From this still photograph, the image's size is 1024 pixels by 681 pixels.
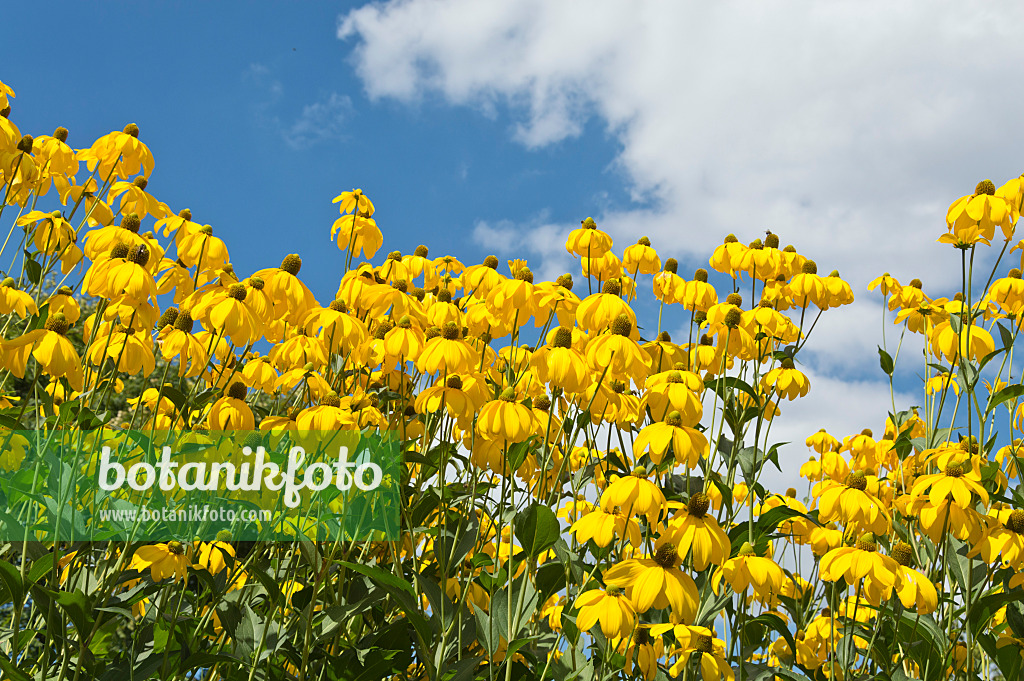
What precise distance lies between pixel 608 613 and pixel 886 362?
2.73 meters

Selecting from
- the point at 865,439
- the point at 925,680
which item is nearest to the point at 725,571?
the point at 925,680

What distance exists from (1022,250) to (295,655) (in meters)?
3.55

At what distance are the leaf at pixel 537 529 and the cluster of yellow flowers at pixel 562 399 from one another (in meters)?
0.01

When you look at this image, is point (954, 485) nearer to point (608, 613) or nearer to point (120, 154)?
point (608, 613)

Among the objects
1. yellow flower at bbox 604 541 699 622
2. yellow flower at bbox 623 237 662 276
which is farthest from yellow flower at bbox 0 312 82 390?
yellow flower at bbox 623 237 662 276

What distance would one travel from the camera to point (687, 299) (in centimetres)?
372

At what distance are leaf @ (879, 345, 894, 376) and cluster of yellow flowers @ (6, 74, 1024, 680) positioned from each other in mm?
21

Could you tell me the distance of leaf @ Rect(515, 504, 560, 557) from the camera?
7.84 feet

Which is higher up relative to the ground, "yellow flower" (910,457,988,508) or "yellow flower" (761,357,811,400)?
"yellow flower" (761,357,811,400)

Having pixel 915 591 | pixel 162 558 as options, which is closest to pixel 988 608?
pixel 915 591

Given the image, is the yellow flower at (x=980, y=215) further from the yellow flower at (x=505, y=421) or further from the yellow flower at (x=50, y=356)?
the yellow flower at (x=50, y=356)

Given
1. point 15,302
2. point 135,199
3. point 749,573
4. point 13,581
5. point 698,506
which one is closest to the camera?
point 13,581

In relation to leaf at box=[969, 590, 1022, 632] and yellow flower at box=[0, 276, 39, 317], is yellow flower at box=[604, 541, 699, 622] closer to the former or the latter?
leaf at box=[969, 590, 1022, 632]

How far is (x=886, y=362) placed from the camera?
13.9ft
